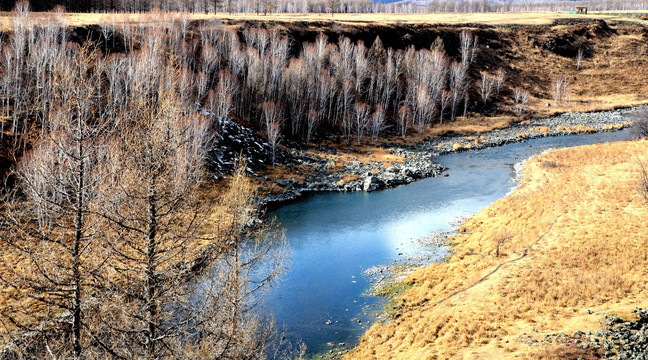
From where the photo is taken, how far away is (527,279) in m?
22.6

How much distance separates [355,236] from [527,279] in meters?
13.2

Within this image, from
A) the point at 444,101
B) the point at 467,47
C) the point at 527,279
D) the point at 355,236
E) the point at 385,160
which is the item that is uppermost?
the point at 467,47

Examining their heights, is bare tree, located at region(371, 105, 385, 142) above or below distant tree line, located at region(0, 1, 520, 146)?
below

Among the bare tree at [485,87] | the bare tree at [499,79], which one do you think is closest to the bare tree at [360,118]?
the bare tree at [485,87]

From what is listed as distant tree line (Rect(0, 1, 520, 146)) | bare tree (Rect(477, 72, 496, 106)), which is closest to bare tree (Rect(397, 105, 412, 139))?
distant tree line (Rect(0, 1, 520, 146))

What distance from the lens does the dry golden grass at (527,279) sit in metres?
18.0

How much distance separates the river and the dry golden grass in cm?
212

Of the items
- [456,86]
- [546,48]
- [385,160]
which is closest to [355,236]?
[385,160]

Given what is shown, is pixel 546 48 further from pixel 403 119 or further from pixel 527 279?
pixel 527 279

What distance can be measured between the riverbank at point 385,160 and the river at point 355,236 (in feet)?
5.19

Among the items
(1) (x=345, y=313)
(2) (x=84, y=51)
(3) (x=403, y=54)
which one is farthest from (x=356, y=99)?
(2) (x=84, y=51)

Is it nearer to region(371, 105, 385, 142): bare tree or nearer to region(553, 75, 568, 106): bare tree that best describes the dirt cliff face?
region(553, 75, 568, 106): bare tree

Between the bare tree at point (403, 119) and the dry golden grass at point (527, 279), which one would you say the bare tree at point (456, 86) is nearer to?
the bare tree at point (403, 119)

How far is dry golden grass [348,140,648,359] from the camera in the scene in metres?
18.0
